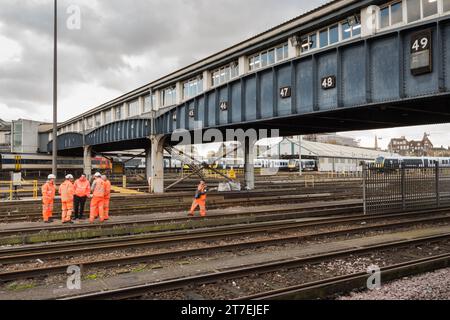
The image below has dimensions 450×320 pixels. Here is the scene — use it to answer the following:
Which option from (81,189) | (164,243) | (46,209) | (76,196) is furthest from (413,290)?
(46,209)

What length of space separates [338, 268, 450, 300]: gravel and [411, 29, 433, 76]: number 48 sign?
23.9ft

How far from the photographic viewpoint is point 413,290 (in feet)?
20.4

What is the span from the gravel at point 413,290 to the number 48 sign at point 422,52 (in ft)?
23.9

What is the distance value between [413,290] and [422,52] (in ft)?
28.0

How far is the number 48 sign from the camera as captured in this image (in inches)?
449

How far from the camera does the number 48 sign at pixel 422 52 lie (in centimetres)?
1140

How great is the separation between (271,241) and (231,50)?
14874 millimetres

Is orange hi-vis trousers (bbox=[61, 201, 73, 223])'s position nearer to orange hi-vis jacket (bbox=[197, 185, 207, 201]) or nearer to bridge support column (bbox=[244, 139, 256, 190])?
orange hi-vis jacket (bbox=[197, 185, 207, 201])

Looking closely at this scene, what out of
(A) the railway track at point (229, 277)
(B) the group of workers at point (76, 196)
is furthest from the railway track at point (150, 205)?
(A) the railway track at point (229, 277)

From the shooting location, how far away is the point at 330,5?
624 inches

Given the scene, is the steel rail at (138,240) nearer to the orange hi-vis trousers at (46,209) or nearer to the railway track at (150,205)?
the orange hi-vis trousers at (46,209)

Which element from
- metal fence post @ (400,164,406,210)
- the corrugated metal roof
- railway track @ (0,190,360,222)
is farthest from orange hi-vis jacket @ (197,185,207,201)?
the corrugated metal roof

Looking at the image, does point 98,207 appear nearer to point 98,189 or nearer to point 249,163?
point 98,189
